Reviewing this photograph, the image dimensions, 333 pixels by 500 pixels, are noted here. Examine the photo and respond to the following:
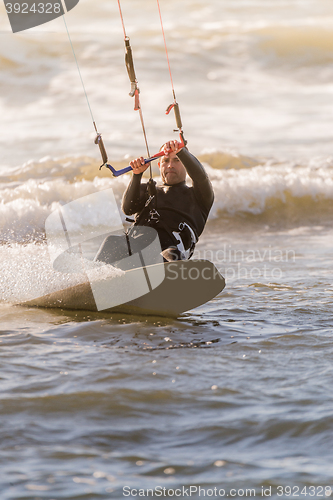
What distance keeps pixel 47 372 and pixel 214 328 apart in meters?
1.47

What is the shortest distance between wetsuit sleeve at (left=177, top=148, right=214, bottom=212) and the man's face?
0.73 feet

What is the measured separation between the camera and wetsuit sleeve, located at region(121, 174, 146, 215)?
15.3 ft

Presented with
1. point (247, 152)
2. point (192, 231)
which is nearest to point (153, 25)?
point (247, 152)

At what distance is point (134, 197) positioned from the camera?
15.5 feet

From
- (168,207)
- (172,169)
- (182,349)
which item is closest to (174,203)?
(168,207)

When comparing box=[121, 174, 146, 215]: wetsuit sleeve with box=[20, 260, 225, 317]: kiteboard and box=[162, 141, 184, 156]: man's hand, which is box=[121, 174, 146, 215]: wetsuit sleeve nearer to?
box=[162, 141, 184, 156]: man's hand

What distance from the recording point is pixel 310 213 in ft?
38.5

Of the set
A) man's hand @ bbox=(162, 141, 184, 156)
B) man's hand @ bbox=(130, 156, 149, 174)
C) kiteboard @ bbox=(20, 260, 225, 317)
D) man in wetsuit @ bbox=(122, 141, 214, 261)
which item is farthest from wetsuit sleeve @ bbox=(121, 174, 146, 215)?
kiteboard @ bbox=(20, 260, 225, 317)

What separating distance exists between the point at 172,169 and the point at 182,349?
191 cm

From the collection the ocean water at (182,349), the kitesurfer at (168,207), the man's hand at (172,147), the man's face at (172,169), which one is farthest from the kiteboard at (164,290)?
the man's face at (172,169)

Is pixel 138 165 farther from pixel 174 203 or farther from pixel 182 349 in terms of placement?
pixel 182 349

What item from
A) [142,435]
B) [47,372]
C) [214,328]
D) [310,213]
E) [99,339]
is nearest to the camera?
[142,435]

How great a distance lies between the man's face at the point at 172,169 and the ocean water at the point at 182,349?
3.93ft

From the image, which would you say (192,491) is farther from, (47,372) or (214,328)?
(214,328)
